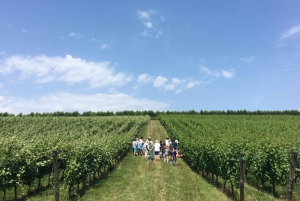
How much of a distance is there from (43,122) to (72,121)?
24.3 feet

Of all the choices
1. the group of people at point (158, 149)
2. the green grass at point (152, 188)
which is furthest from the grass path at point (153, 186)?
the group of people at point (158, 149)

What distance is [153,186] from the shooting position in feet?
45.3

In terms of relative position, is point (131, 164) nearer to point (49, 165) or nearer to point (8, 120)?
point (49, 165)

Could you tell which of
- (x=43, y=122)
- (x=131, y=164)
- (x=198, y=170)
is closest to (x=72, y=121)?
(x=43, y=122)

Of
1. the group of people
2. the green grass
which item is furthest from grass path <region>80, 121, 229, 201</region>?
the group of people

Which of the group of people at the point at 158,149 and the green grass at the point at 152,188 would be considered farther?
the group of people at the point at 158,149

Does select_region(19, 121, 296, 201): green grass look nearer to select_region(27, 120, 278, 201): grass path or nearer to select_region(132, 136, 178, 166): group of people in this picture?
select_region(27, 120, 278, 201): grass path

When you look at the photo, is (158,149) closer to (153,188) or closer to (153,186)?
(153,186)

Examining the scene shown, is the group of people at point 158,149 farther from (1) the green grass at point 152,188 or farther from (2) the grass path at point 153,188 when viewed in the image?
(1) the green grass at point 152,188

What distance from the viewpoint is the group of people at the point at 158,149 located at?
68.8 ft

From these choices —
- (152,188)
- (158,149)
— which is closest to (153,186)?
(152,188)

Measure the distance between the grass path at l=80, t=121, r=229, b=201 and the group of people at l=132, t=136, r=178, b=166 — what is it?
1.89 m

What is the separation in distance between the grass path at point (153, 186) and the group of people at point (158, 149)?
1890mm

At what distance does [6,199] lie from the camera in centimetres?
1215
